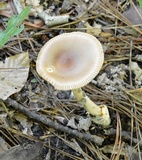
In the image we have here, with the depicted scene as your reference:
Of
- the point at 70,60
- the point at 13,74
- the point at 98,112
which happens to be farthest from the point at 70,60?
the point at 13,74

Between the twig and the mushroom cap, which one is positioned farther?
the twig

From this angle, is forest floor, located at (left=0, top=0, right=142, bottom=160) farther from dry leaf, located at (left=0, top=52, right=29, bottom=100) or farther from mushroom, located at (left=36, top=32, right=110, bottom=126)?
mushroom, located at (left=36, top=32, right=110, bottom=126)

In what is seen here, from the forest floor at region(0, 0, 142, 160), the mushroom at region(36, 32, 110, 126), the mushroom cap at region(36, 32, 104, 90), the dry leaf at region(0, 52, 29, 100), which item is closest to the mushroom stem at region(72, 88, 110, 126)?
the forest floor at region(0, 0, 142, 160)

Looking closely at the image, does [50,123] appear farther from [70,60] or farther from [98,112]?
[70,60]

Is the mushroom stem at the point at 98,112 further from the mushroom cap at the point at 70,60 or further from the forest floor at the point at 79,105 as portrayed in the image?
the mushroom cap at the point at 70,60

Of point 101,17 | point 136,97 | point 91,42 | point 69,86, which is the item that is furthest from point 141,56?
point 69,86

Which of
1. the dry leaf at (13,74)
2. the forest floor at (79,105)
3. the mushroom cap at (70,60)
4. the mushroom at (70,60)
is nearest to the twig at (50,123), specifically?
the forest floor at (79,105)

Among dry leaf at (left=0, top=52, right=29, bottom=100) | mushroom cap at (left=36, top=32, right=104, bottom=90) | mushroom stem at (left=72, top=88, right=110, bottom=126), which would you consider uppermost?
mushroom cap at (left=36, top=32, right=104, bottom=90)

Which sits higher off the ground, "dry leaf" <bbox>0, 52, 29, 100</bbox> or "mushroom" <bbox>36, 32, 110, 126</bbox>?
"mushroom" <bbox>36, 32, 110, 126</bbox>
